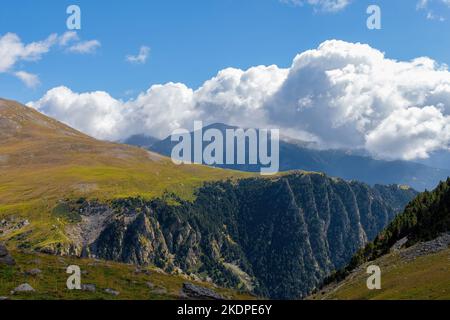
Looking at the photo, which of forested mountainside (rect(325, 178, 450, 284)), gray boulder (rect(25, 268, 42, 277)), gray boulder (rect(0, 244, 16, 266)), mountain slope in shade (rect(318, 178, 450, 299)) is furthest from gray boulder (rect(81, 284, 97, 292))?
forested mountainside (rect(325, 178, 450, 284))

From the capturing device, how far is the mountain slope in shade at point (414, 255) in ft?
212

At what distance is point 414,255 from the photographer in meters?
92.6

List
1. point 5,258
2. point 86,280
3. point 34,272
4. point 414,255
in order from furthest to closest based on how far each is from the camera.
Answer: point 414,255 < point 5,258 < point 86,280 < point 34,272

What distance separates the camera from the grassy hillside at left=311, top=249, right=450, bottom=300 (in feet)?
196

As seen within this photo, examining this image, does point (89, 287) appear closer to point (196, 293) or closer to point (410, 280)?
point (196, 293)

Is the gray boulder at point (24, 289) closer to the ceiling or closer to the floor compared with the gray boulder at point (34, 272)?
closer to the floor

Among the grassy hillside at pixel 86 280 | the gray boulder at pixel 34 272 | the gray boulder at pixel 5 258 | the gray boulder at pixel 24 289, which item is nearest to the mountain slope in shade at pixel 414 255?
the grassy hillside at pixel 86 280

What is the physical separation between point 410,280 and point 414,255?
24.2 m

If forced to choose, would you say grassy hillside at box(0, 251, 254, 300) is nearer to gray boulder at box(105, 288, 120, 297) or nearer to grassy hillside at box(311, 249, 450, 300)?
gray boulder at box(105, 288, 120, 297)

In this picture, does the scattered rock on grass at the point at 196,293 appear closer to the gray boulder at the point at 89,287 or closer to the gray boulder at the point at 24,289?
the gray boulder at the point at 89,287

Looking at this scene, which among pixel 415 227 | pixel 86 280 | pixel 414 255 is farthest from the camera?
pixel 415 227

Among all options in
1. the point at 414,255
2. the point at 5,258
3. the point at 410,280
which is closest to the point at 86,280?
the point at 5,258
